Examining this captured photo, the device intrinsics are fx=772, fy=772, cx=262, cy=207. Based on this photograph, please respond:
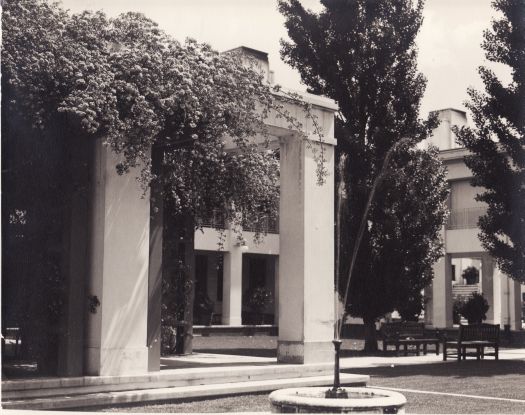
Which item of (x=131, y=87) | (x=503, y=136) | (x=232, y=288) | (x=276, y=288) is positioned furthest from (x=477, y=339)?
(x=276, y=288)

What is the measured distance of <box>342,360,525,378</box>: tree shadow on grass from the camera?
1455 centimetres

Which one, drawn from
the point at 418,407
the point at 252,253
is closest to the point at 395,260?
the point at 418,407

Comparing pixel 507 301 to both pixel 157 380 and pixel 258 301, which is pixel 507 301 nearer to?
pixel 258 301

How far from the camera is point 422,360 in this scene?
58.9 ft

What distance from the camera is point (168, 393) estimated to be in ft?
31.5

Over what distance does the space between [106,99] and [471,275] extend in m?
38.1

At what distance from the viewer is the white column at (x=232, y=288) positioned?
101 feet

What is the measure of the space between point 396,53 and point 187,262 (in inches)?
336

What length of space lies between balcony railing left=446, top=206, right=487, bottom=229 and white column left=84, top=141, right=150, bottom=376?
22.9 m

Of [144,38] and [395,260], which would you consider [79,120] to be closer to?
[144,38]

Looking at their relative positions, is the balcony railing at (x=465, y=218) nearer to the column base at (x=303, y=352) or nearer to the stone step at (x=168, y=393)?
the column base at (x=303, y=352)

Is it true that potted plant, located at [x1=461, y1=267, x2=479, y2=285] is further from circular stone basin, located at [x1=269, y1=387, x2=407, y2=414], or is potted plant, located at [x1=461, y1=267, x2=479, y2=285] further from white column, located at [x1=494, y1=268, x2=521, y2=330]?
circular stone basin, located at [x1=269, y1=387, x2=407, y2=414]

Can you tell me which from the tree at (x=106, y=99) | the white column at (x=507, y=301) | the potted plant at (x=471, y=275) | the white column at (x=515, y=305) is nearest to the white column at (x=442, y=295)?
the white column at (x=507, y=301)

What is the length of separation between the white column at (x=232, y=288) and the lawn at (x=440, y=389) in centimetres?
1248
